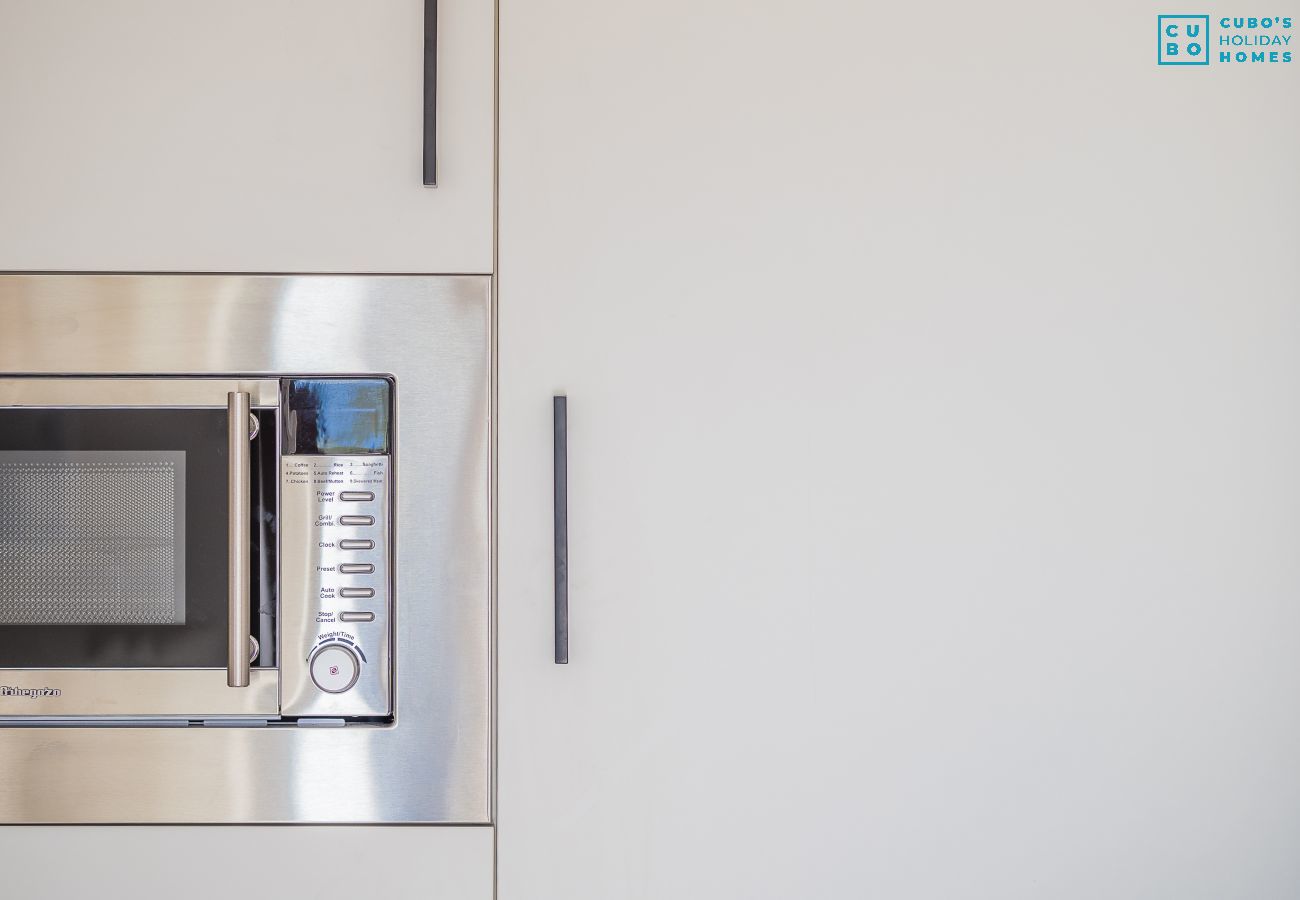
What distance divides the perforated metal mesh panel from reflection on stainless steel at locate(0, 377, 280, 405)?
53 millimetres

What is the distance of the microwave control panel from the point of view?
1090 mm

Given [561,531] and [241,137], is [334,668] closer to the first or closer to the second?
[561,531]

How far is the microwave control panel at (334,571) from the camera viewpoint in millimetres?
1090

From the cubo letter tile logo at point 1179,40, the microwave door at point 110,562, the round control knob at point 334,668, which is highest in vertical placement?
the cubo letter tile logo at point 1179,40

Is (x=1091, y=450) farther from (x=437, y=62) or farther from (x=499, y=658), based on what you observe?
(x=437, y=62)

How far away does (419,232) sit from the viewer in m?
1.11

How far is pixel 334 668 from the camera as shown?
3.56 feet

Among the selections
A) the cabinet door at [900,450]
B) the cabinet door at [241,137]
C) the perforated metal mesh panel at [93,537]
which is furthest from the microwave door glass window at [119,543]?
the cabinet door at [900,450]

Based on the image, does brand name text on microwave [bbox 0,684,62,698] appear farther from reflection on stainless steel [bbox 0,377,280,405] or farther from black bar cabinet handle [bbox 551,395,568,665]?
black bar cabinet handle [bbox 551,395,568,665]

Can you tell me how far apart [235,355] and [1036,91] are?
88cm

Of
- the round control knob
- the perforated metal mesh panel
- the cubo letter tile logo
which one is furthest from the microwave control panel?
the cubo letter tile logo

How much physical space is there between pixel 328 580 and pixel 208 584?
12 centimetres

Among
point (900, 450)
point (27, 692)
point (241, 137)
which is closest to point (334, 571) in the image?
point (27, 692)

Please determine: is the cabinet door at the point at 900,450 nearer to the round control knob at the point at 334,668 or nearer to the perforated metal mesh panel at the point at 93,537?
the round control knob at the point at 334,668
